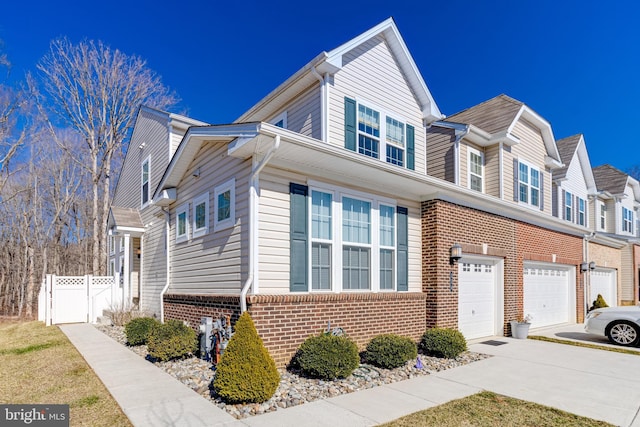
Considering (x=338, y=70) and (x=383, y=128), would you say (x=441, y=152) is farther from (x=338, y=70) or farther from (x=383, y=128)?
(x=338, y=70)

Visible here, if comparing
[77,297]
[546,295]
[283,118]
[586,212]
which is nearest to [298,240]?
[283,118]

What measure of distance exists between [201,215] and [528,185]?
11601 millimetres

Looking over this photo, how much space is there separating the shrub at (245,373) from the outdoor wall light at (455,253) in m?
5.72

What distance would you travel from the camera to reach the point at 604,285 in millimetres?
18234

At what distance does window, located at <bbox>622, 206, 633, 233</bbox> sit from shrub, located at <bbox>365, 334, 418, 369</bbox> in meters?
21.9

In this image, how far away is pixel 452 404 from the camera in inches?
213

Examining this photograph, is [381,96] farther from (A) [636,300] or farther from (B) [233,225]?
(A) [636,300]

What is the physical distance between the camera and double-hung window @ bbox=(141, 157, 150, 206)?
1396cm

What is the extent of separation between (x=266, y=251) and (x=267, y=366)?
2.10 m

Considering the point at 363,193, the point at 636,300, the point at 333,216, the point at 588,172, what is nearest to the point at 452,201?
the point at 363,193

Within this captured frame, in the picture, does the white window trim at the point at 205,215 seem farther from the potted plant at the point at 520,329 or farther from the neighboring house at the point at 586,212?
the neighboring house at the point at 586,212

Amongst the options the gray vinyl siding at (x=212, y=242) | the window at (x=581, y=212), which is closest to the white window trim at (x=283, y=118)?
the gray vinyl siding at (x=212, y=242)

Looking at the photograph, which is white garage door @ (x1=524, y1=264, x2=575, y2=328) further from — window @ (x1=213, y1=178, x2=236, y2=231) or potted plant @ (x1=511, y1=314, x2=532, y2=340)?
window @ (x1=213, y1=178, x2=236, y2=231)

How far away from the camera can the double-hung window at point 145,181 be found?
13962 millimetres
